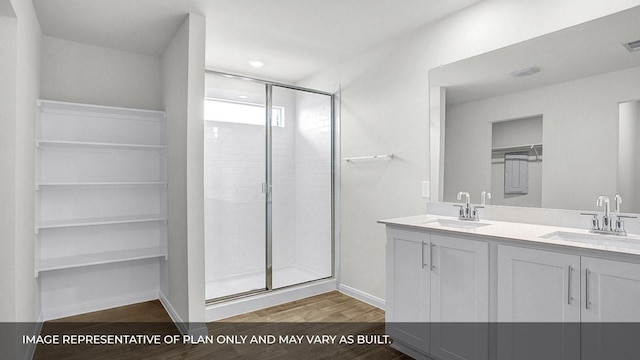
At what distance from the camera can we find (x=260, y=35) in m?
3.13

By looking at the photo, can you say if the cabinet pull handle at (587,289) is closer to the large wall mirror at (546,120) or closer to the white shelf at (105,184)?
the large wall mirror at (546,120)

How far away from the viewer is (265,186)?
3.53 meters

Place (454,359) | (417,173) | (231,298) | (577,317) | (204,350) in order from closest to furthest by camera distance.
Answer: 1. (577,317)
2. (454,359)
3. (204,350)
4. (417,173)
5. (231,298)

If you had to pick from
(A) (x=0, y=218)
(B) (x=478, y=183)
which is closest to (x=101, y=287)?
(A) (x=0, y=218)

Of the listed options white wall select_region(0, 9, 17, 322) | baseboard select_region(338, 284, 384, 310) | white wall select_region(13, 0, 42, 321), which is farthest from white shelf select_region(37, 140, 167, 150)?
baseboard select_region(338, 284, 384, 310)

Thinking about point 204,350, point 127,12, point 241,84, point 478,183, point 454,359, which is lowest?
point 204,350

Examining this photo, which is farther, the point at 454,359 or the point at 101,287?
the point at 101,287

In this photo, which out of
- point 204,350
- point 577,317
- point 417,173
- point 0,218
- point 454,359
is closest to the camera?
point 577,317

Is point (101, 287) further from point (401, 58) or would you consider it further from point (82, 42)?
point (401, 58)

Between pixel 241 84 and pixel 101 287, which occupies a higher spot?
pixel 241 84

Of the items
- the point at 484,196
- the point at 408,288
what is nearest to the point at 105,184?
the point at 408,288

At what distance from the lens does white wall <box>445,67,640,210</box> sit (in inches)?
76.9

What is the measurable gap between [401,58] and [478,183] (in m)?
1.29

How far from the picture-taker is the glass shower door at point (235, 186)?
11.2 feet
